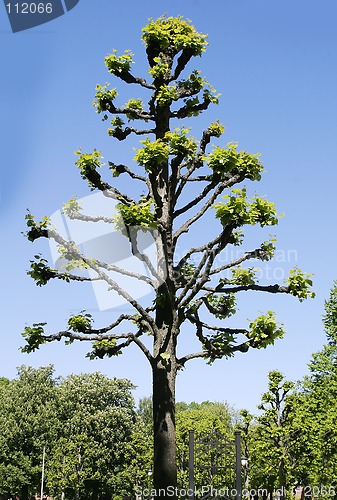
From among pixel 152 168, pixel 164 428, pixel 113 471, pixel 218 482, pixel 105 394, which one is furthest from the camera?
pixel 105 394

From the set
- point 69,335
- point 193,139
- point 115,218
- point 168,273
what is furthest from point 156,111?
point 69,335

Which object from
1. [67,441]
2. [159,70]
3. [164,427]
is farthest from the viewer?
[67,441]

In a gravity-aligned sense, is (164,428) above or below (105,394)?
below

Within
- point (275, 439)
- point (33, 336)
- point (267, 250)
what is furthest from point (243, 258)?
point (275, 439)

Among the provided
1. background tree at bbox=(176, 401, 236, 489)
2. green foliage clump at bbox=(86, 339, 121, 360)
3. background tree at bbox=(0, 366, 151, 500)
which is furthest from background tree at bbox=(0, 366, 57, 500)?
green foliage clump at bbox=(86, 339, 121, 360)

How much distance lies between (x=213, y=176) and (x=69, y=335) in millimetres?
4106

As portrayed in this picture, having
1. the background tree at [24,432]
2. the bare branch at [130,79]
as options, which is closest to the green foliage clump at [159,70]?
the bare branch at [130,79]

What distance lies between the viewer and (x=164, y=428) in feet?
34.2

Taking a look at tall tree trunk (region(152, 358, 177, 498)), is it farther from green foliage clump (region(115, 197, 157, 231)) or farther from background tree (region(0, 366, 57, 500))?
background tree (region(0, 366, 57, 500))

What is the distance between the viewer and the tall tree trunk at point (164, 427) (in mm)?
10328

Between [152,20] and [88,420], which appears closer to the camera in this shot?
[152,20]

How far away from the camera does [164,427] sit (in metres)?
10.4

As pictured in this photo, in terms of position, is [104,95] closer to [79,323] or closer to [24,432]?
[79,323]

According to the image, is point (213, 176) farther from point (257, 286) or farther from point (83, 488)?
point (83, 488)
